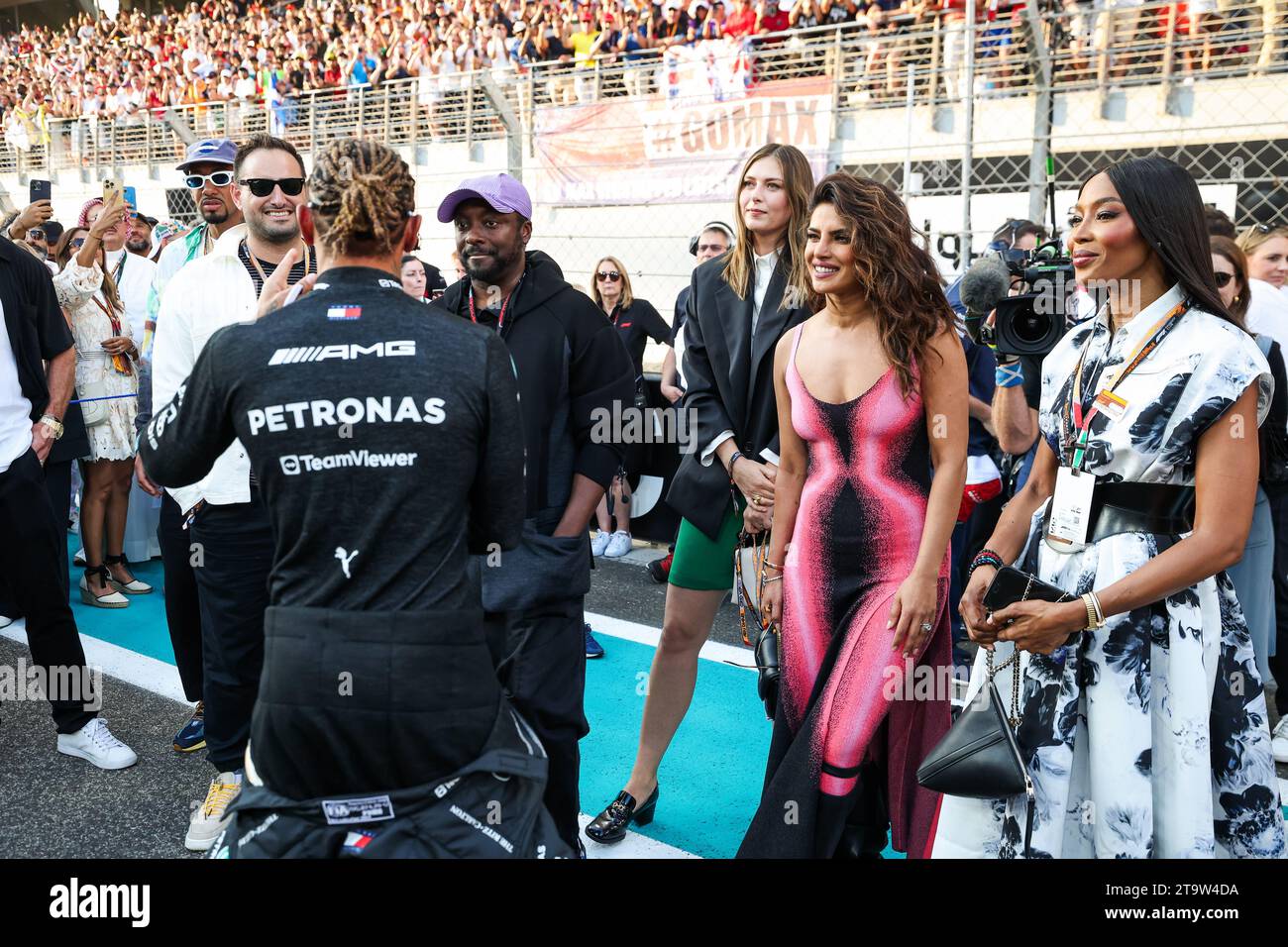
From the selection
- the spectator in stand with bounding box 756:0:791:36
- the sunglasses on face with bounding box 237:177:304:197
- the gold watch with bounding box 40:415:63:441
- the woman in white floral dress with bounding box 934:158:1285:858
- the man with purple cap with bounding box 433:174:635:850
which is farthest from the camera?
the spectator in stand with bounding box 756:0:791:36

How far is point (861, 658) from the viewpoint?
115 inches

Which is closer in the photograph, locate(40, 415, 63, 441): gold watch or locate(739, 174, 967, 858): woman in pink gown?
locate(739, 174, 967, 858): woman in pink gown

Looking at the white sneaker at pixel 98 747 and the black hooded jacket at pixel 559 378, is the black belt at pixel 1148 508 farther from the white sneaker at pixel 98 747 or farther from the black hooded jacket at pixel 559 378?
the white sneaker at pixel 98 747

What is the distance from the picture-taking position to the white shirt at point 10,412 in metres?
4.07

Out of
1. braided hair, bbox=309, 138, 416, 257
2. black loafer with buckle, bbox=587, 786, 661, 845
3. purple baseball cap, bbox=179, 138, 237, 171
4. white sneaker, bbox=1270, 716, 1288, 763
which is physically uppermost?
purple baseball cap, bbox=179, 138, 237, 171

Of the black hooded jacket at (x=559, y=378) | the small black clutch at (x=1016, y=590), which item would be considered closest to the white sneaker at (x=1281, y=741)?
the small black clutch at (x=1016, y=590)

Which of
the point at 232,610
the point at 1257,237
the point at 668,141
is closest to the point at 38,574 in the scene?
the point at 232,610

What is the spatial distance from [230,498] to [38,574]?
1225 millimetres

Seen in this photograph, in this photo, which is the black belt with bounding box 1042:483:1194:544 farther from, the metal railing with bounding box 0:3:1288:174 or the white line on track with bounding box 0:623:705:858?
Result: the metal railing with bounding box 0:3:1288:174

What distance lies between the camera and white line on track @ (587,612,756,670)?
17.4 ft

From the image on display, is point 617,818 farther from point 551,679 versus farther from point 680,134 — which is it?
point 680,134

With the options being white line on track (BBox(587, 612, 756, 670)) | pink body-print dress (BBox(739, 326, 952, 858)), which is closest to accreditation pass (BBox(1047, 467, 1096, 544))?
pink body-print dress (BBox(739, 326, 952, 858))
